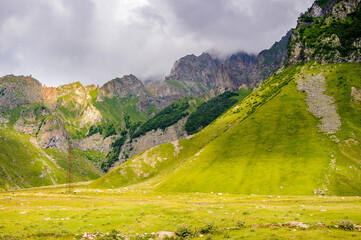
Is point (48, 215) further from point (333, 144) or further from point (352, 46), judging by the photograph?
point (352, 46)

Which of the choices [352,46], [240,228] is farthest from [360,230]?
[352,46]

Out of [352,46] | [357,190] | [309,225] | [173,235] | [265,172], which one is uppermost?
[352,46]

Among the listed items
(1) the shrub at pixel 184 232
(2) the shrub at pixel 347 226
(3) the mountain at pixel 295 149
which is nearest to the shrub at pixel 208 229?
(1) the shrub at pixel 184 232

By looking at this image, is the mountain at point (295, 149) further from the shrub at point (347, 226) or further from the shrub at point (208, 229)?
the shrub at point (208, 229)

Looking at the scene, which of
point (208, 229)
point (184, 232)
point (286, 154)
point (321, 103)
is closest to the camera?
point (184, 232)

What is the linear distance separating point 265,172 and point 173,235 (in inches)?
3577

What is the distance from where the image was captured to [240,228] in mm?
29328

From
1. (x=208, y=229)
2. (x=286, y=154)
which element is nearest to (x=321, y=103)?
(x=286, y=154)

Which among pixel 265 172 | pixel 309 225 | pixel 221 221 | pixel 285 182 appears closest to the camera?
pixel 309 225

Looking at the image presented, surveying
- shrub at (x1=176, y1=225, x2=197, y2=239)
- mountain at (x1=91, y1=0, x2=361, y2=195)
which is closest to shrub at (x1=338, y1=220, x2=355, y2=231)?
shrub at (x1=176, y1=225, x2=197, y2=239)

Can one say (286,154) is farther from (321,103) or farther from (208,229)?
(208,229)

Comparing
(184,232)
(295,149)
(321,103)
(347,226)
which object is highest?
(321,103)

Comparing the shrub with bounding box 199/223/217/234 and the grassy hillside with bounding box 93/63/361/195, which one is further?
the grassy hillside with bounding box 93/63/361/195

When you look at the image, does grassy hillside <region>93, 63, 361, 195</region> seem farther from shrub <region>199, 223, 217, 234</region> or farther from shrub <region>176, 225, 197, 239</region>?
shrub <region>176, 225, 197, 239</region>
